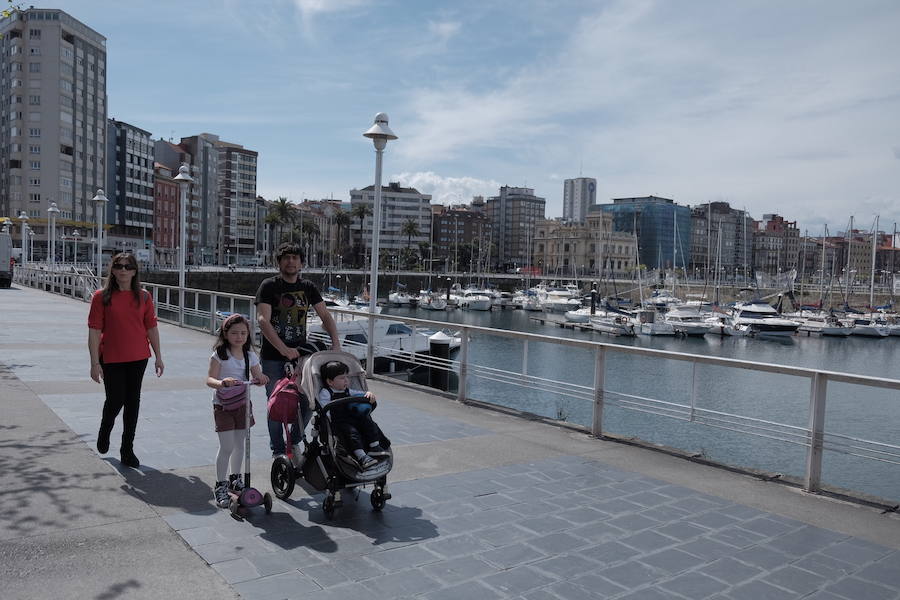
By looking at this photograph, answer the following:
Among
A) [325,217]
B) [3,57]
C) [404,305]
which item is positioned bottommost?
[404,305]

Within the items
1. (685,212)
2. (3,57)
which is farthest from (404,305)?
(685,212)

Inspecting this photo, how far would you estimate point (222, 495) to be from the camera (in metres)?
5.46

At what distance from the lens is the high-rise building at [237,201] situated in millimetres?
146875

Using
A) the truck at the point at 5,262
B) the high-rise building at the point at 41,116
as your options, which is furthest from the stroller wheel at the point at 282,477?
the high-rise building at the point at 41,116

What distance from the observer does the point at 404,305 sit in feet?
313

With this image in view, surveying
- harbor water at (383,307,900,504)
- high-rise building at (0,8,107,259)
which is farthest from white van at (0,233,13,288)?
high-rise building at (0,8,107,259)

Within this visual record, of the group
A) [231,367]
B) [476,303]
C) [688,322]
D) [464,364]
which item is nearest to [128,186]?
[476,303]

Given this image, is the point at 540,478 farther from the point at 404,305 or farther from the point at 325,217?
the point at 325,217

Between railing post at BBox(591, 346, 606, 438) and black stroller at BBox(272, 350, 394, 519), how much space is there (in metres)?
3.49

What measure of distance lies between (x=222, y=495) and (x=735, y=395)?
44.8ft

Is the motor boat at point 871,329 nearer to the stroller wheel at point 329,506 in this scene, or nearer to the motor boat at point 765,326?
the motor boat at point 765,326

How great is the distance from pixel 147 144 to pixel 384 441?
123975 mm

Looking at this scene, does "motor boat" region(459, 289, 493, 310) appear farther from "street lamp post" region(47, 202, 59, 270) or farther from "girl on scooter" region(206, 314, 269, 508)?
"girl on scooter" region(206, 314, 269, 508)

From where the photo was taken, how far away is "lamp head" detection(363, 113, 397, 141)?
40.5 feet
